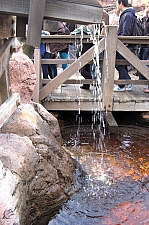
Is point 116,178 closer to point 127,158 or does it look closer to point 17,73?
point 127,158

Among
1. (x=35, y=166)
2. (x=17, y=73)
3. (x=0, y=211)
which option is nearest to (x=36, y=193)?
(x=35, y=166)

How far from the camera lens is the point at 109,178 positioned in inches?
163

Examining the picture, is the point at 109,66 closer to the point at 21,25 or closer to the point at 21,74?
the point at 21,25

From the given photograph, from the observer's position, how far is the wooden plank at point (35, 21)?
8.65ft

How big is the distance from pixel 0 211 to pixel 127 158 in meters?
2.91

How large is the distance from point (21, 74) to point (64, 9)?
1.53 metres

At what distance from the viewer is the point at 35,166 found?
3.13 metres

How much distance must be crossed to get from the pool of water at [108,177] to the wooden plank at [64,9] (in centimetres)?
220

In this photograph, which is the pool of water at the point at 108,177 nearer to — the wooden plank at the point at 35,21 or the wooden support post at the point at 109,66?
the wooden support post at the point at 109,66

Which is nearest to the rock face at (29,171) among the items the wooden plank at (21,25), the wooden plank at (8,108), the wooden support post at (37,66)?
the wooden plank at (8,108)

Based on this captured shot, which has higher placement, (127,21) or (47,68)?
(127,21)

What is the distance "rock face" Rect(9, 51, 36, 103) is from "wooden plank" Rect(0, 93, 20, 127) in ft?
1.31

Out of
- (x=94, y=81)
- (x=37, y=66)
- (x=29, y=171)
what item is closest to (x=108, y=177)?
(x=29, y=171)

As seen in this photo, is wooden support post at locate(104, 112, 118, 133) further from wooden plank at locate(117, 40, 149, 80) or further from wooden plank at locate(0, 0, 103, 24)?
wooden plank at locate(0, 0, 103, 24)
